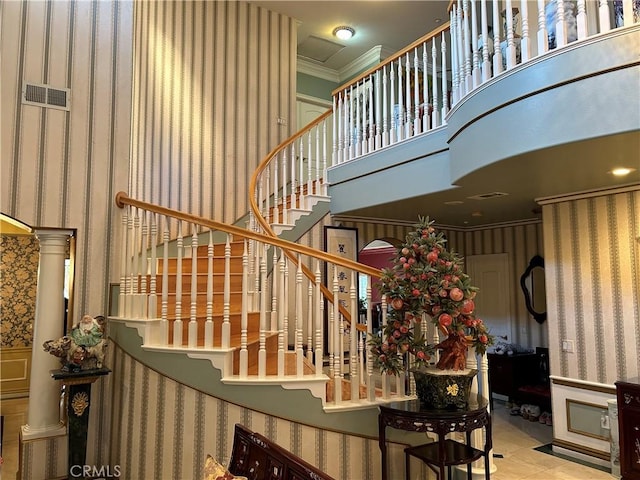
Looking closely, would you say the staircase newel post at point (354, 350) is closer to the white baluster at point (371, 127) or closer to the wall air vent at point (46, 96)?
the white baluster at point (371, 127)

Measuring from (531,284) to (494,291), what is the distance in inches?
24.1

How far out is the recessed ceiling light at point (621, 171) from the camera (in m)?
3.22

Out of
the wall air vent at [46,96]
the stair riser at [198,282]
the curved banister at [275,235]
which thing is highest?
the wall air vent at [46,96]

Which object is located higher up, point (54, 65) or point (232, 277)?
point (54, 65)

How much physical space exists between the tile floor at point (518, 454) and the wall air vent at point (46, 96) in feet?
10.4

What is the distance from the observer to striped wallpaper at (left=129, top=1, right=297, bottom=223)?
522 cm

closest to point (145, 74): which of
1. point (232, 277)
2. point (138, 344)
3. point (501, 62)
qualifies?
point (232, 277)

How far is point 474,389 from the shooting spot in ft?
11.2

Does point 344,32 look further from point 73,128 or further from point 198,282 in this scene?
point 198,282

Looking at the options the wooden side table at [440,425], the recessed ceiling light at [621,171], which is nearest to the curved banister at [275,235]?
the wooden side table at [440,425]

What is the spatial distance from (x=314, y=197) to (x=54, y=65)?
2.96 m

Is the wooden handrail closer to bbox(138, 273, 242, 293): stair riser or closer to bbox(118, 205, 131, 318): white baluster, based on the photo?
bbox(138, 273, 242, 293): stair riser

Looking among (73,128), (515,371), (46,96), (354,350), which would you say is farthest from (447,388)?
(46,96)

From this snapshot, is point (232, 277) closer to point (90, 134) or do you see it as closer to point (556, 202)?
point (90, 134)
